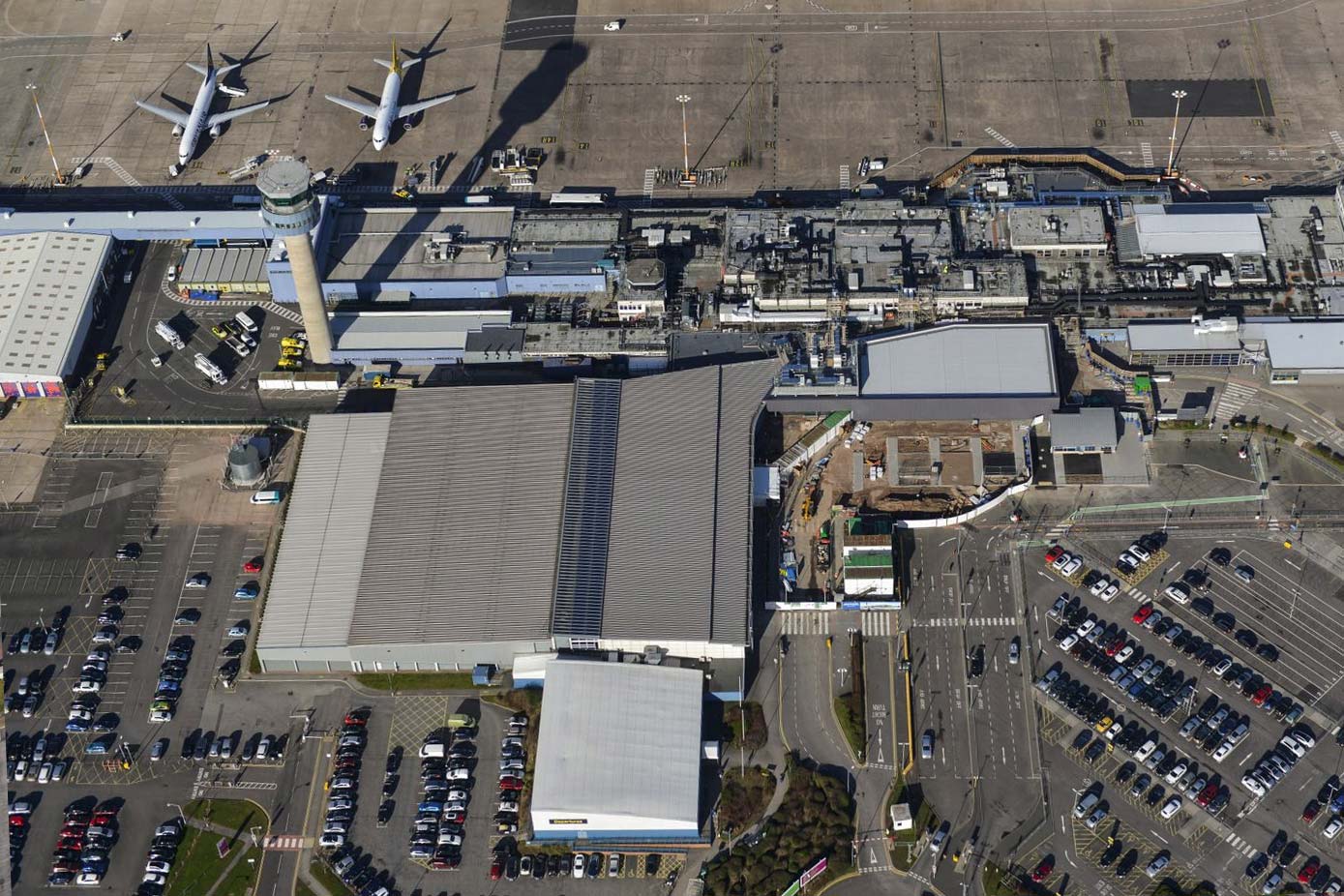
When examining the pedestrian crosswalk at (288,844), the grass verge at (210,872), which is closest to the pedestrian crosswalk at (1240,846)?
the pedestrian crosswalk at (288,844)

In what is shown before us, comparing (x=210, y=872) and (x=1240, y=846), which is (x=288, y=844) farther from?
(x=1240, y=846)

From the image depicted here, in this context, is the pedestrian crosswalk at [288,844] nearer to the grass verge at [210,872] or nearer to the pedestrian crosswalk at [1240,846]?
the grass verge at [210,872]

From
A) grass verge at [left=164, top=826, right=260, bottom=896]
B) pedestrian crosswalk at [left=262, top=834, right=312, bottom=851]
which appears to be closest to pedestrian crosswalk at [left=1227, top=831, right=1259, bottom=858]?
pedestrian crosswalk at [left=262, top=834, right=312, bottom=851]

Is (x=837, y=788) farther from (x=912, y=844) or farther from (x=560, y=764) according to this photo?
(x=560, y=764)

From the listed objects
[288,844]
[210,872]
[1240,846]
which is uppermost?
[288,844]

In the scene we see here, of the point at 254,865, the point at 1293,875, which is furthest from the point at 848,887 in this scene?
the point at 254,865

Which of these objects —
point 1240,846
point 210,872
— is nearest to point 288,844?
point 210,872

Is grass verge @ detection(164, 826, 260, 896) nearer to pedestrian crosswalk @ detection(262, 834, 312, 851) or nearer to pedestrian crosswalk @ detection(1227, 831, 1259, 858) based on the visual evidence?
pedestrian crosswalk @ detection(262, 834, 312, 851)

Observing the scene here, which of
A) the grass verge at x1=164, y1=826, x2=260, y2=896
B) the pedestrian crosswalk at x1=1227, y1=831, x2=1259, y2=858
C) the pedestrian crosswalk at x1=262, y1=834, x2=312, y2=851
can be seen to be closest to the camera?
the pedestrian crosswalk at x1=1227, y1=831, x2=1259, y2=858
